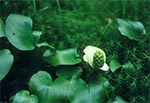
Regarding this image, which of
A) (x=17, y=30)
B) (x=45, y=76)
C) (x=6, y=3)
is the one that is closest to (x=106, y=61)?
(x=45, y=76)

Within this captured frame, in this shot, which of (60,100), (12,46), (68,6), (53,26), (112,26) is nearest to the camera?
(60,100)

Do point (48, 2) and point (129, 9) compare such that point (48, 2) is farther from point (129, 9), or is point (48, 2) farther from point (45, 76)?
point (45, 76)

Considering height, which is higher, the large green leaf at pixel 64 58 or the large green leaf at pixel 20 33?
the large green leaf at pixel 20 33

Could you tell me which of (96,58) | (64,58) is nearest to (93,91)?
(96,58)

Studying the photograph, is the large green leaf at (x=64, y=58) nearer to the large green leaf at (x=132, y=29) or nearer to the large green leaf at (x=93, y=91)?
the large green leaf at (x=93, y=91)

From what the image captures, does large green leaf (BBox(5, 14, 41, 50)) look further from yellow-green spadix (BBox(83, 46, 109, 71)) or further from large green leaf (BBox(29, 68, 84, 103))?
yellow-green spadix (BBox(83, 46, 109, 71))

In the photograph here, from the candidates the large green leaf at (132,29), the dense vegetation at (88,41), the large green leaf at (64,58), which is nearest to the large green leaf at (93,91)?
the dense vegetation at (88,41)
